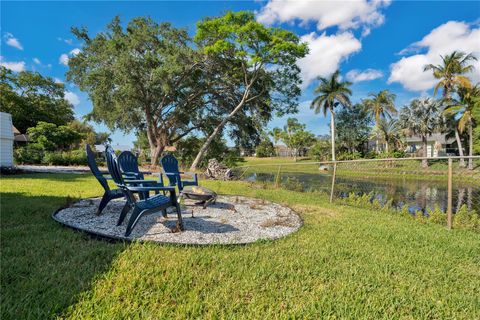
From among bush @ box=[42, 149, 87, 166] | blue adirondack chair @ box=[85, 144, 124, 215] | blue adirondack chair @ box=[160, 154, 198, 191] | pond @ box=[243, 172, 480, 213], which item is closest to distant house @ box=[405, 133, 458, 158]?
pond @ box=[243, 172, 480, 213]

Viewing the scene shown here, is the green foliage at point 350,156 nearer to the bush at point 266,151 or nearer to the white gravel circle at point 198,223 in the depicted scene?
the bush at point 266,151

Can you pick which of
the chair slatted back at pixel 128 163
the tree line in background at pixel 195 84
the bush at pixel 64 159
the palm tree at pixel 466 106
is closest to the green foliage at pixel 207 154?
the tree line in background at pixel 195 84

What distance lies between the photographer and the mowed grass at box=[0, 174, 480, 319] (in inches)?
67.8

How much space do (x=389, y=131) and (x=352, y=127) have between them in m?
4.87

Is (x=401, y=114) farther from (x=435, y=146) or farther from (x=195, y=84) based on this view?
(x=195, y=84)

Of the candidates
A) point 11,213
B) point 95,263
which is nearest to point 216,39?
point 11,213

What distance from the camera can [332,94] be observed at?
100 feet

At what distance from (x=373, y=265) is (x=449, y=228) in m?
2.73

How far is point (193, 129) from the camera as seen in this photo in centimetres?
1836

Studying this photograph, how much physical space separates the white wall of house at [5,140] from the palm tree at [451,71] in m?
32.9

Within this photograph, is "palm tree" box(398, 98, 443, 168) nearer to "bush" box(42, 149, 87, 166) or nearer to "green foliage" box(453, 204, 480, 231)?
"green foliage" box(453, 204, 480, 231)

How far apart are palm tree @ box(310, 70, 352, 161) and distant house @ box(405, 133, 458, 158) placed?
13.7 meters

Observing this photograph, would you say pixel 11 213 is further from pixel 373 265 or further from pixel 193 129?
pixel 193 129

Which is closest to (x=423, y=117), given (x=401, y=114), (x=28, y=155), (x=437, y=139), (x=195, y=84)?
(x=401, y=114)
